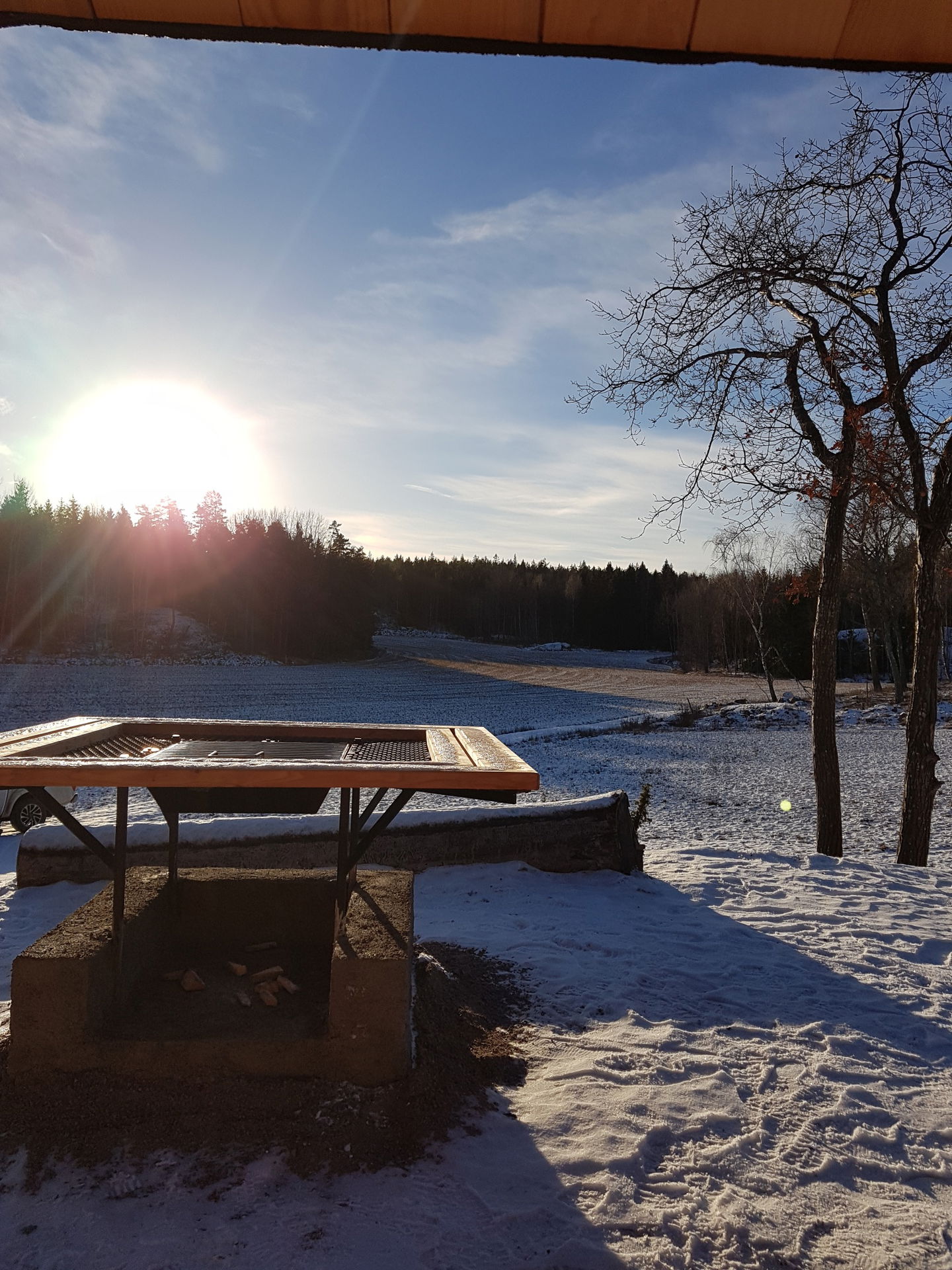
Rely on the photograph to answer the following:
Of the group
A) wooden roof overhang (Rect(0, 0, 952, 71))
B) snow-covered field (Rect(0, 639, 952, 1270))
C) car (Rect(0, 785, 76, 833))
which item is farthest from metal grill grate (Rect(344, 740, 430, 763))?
car (Rect(0, 785, 76, 833))

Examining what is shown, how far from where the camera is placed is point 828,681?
27.3ft

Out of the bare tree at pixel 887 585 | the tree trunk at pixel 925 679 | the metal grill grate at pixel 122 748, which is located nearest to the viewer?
the metal grill grate at pixel 122 748

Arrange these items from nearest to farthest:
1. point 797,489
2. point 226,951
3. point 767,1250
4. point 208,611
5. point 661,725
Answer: point 767,1250, point 226,951, point 797,489, point 661,725, point 208,611

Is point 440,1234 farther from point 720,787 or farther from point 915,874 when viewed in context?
point 720,787

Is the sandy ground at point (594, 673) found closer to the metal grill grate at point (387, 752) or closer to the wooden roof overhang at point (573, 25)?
the metal grill grate at point (387, 752)

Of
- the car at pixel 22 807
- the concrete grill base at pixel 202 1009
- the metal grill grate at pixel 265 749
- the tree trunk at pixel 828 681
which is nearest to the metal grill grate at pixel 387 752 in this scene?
the metal grill grate at pixel 265 749

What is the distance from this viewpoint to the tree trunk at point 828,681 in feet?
26.5

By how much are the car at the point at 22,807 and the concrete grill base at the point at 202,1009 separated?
6.45 meters

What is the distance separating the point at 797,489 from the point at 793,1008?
5.24 metres

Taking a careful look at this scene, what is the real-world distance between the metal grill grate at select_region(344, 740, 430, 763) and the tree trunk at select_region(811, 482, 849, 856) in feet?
17.8

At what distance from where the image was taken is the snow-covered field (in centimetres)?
243

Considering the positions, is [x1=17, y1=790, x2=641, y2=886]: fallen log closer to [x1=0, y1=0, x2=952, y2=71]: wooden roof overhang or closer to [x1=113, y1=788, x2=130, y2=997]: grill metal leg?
[x1=113, y1=788, x2=130, y2=997]: grill metal leg

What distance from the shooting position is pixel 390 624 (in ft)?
288

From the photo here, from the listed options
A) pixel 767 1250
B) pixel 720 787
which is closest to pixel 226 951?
pixel 767 1250
